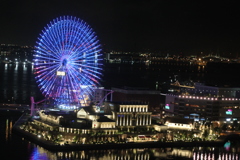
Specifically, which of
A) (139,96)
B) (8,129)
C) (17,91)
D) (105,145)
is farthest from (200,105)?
(17,91)

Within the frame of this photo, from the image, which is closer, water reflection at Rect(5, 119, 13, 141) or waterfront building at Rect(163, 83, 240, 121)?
water reflection at Rect(5, 119, 13, 141)

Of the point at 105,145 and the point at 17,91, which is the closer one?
the point at 105,145

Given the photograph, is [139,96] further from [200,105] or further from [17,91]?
[17,91]

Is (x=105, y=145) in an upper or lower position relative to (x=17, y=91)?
lower

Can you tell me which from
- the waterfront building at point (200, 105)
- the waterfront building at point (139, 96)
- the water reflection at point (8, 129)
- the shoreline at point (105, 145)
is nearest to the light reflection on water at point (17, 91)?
the waterfront building at point (139, 96)

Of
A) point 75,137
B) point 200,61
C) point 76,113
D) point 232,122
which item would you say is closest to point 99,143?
point 75,137

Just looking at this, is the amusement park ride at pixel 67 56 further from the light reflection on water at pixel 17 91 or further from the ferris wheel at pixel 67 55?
the light reflection on water at pixel 17 91

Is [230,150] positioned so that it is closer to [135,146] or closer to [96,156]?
[135,146]

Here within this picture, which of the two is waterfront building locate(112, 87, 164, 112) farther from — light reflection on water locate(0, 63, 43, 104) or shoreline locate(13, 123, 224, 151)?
shoreline locate(13, 123, 224, 151)

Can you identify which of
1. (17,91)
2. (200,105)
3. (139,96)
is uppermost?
(139,96)

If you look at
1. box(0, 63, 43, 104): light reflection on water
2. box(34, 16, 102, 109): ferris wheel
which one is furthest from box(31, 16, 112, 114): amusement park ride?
box(0, 63, 43, 104): light reflection on water

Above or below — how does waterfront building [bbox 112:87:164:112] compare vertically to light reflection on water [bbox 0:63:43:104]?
above
